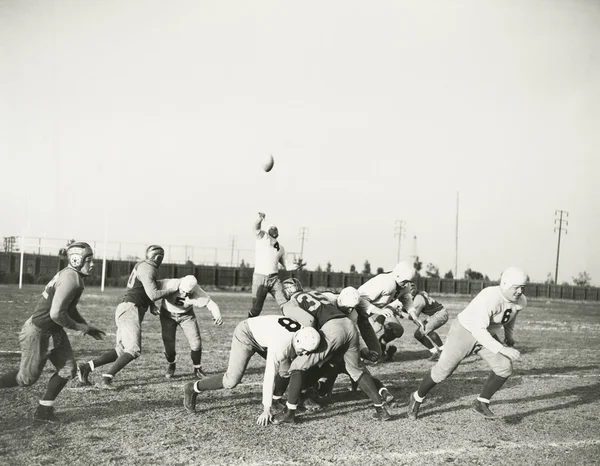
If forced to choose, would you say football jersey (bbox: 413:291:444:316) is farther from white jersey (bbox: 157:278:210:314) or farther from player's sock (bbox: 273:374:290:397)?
player's sock (bbox: 273:374:290:397)

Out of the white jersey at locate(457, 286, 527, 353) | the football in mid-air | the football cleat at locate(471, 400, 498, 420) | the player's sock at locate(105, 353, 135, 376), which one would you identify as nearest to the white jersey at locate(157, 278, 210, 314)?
the player's sock at locate(105, 353, 135, 376)

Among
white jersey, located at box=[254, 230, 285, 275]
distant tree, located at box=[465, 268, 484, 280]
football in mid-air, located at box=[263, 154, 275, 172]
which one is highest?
football in mid-air, located at box=[263, 154, 275, 172]

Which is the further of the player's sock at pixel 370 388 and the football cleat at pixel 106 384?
the football cleat at pixel 106 384

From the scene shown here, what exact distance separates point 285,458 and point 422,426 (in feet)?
6.12

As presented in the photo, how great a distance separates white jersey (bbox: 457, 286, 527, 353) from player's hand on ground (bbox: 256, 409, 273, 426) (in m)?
2.43

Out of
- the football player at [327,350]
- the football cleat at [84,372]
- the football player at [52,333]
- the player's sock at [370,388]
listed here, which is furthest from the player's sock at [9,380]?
the player's sock at [370,388]

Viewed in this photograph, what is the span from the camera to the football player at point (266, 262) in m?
12.5

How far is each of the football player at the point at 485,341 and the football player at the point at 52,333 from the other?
3.73 metres

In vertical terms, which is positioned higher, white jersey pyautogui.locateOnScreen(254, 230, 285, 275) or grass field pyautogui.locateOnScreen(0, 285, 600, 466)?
white jersey pyautogui.locateOnScreen(254, 230, 285, 275)

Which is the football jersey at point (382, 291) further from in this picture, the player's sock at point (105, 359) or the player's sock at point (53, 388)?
the player's sock at point (53, 388)

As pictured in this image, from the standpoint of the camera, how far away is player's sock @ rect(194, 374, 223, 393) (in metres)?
6.52

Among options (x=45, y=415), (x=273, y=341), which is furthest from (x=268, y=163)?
(x=45, y=415)

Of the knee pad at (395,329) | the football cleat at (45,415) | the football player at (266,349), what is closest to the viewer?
the football cleat at (45,415)

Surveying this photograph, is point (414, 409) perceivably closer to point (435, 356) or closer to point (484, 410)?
point (484, 410)
